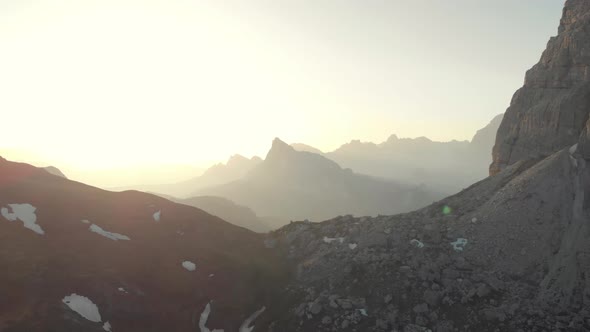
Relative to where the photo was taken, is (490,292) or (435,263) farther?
(435,263)

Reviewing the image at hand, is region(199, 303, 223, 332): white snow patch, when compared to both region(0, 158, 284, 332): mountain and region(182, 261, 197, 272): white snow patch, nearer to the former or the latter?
region(0, 158, 284, 332): mountain

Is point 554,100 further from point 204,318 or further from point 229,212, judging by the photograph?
point 229,212

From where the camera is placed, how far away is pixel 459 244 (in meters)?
50.4

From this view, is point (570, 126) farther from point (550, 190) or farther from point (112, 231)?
point (112, 231)

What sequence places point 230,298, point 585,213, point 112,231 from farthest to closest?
point 112,231
point 230,298
point 585,213

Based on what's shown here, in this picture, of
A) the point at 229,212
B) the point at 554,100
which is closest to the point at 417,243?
the point at 554,100

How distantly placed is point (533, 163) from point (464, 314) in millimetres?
34186

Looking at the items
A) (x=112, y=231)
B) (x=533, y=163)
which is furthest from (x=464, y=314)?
(x=112, y=231)

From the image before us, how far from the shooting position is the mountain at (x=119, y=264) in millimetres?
39906

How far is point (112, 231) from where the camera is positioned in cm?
5750

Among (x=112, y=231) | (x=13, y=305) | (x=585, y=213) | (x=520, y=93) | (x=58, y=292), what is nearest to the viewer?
(x=13, y=305)


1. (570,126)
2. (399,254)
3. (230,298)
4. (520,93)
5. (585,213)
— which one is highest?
(520,93)

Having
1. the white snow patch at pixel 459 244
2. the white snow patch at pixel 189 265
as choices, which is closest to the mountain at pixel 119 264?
the white snow patch at pixel 189 265

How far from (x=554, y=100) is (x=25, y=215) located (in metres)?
87.3
